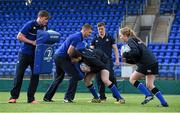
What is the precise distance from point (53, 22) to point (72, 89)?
17.6m

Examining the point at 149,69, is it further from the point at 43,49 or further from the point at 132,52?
the point at 43,49

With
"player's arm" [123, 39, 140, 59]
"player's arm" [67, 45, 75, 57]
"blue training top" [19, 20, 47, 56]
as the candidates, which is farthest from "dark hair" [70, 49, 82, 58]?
"player's arm" [123, 39, 140, 59]

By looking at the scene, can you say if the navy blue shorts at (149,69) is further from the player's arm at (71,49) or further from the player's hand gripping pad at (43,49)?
the player's hand gripping pad at (43,49)

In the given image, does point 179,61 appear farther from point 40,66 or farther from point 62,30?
point 40,66

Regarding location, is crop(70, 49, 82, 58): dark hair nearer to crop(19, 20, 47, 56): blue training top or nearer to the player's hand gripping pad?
the player's hand gripping pad

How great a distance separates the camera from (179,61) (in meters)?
24.0

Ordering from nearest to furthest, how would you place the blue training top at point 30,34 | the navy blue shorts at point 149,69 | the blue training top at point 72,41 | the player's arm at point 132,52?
the player's arm at point 132,52 → the navy blue shorts at point 149,69 → the blue training top at point 30,34 → the blue training top at point 72,41

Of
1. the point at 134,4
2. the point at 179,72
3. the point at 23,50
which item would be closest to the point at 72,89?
the point at 23,50

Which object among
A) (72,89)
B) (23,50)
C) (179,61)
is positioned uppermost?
(23,50)

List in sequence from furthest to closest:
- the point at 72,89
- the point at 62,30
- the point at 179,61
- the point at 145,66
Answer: the point at 62,30
the point at 179,61
the point at 72,89
the point at 145,66

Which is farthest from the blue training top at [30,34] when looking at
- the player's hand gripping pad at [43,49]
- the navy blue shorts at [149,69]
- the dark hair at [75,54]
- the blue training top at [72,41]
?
the navy blue shorts at [149,69]

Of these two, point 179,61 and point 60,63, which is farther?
point 179,61

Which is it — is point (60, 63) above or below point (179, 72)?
above

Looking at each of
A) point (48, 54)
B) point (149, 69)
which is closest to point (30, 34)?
point (48, 54)
